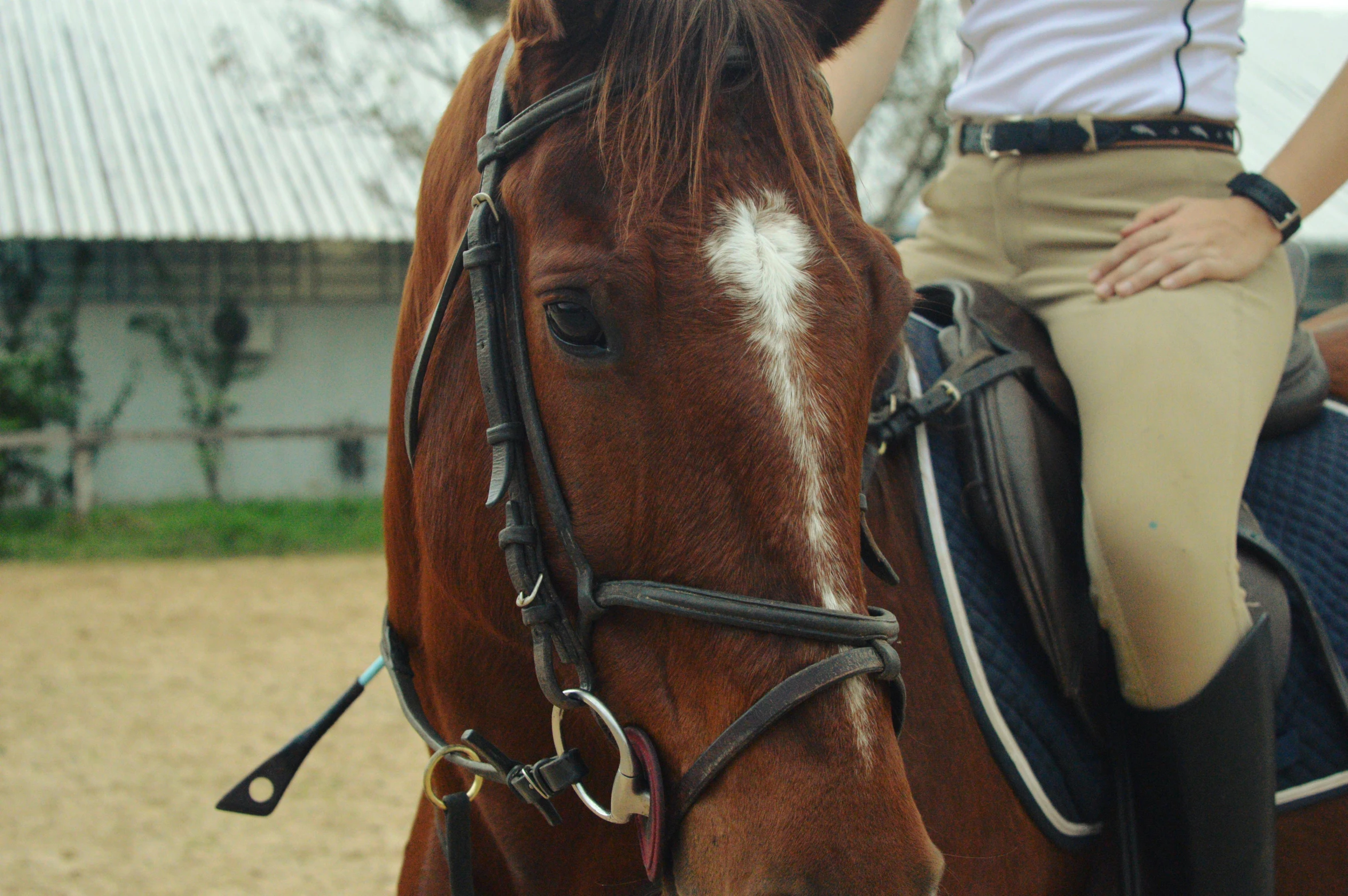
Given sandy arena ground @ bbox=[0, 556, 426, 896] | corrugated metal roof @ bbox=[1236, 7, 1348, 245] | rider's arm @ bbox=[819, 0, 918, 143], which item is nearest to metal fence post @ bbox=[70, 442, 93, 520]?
sandy arena ground @ bbox=[0, 556, 426, 896]

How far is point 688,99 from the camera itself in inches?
50.3

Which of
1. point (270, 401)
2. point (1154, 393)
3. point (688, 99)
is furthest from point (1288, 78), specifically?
point (688, 99)

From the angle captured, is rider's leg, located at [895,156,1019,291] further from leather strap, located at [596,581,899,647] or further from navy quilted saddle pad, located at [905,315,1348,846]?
leather strap, located at [596,581,899,647]

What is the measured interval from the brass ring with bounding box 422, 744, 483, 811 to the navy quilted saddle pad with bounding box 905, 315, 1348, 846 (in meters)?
0.78

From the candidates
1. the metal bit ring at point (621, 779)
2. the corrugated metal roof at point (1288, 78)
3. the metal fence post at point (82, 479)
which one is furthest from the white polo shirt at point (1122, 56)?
the corrugated metal roof at point (1288, 78)

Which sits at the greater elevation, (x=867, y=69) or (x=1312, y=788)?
(x=867, y=69)

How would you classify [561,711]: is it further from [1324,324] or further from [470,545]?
[1324,324]

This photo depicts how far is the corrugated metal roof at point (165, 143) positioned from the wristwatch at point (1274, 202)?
1091 cm

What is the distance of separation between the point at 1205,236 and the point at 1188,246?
0.12 feet

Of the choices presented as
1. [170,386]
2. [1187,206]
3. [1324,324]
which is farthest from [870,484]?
[170,386]

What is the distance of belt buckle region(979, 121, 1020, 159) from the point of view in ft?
6.44

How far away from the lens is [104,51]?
13.7 meters

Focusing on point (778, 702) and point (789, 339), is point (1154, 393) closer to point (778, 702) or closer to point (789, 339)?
point (789, 339)

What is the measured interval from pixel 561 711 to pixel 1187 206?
4.45 feet
